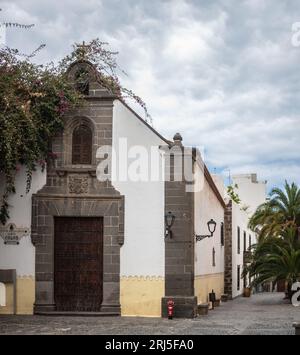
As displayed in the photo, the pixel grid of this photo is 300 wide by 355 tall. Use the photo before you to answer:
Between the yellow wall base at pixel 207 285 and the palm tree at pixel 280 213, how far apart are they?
3241 mm

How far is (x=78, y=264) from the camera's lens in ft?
62.3

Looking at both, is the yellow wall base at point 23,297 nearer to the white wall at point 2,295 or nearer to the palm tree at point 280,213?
the white wall at point 2,295

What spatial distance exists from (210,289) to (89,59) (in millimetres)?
9687

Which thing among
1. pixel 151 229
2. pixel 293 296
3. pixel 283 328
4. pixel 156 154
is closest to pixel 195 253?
pixel 151 229

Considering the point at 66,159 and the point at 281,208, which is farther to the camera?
the point at 281,208

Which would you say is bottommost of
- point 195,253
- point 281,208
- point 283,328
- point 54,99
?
point 283,328

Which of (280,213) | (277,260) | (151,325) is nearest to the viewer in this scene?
(151,325)

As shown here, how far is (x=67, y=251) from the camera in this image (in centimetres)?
1906

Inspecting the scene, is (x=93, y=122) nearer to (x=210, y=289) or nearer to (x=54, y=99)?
(x=54, y=99)

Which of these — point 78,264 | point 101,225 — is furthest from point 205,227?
point 78,264

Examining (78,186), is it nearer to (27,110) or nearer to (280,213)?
(27,110)

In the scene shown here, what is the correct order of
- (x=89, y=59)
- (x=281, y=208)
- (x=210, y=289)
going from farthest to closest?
1. (x=281, y=208)
2. (x=210, y=289)
3. (x=89, y=59)

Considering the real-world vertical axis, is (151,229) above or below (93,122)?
below

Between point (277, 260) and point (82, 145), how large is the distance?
10.2 m
